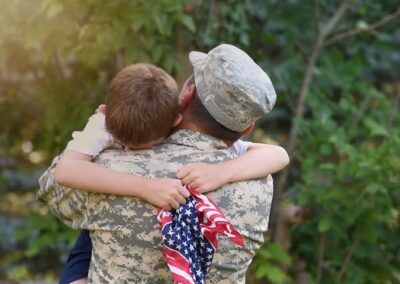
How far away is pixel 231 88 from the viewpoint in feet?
8.45

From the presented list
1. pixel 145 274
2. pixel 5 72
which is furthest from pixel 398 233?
pixel 145 274

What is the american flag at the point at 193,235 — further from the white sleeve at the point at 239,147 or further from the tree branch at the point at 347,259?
the tree branch at the point at 347,259

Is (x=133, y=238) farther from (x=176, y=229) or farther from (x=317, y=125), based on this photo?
(x=317, y=125)

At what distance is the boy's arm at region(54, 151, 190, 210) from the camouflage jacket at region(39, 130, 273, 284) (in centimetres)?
4

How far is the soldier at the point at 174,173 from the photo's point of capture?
2541 millimetres

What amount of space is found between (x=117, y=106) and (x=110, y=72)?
2.56 meters

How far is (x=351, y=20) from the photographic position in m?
5.39

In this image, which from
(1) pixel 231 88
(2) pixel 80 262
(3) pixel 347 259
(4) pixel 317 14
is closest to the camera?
(1) pixel 231 88

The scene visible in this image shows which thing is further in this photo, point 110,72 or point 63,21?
point 110,72

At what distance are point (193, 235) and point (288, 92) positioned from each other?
279cm

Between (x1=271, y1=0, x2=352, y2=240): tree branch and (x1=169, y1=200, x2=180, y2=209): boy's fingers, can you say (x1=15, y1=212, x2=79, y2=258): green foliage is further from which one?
(x1=169, y1=200, x2=180, y2=209): boy's fingers

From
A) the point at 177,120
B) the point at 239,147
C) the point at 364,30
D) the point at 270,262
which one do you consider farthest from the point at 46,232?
the point at 177,120

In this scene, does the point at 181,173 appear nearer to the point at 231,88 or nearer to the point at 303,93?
the point at 231,88

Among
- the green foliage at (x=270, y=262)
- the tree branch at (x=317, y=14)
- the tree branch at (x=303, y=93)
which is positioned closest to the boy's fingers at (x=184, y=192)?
the green foliage at (x=270, y=262)
